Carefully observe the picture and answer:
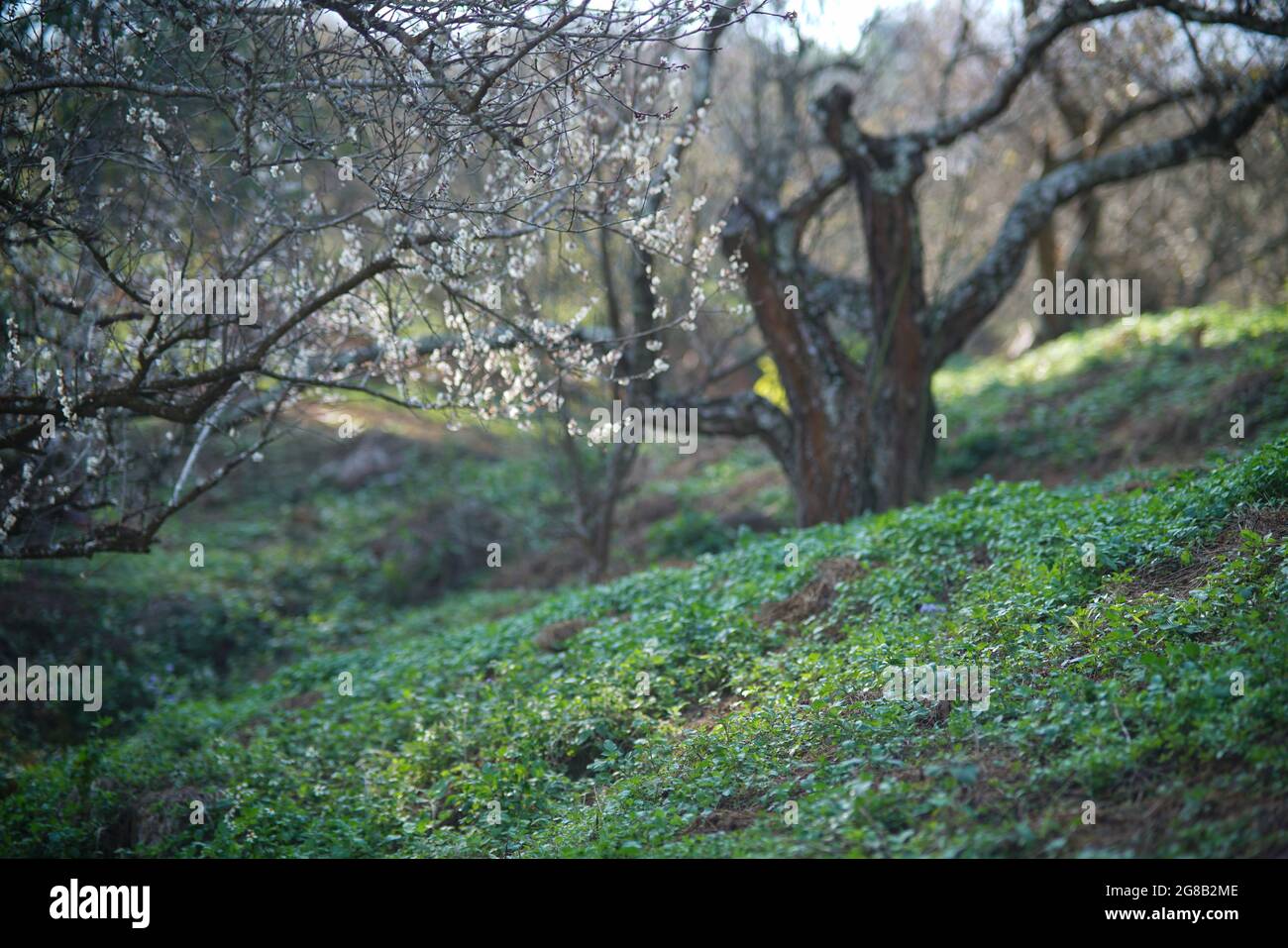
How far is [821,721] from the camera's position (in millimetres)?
5578

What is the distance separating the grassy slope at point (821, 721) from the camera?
14.4 ft

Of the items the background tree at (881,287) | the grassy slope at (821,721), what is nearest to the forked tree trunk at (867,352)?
the background tree at (881,287)

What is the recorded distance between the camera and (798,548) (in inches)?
336

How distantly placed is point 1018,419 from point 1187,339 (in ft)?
8.96

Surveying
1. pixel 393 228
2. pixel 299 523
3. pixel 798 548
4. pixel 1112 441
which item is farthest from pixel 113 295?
pixel 1112 441

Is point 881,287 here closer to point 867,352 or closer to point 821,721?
point 867,352

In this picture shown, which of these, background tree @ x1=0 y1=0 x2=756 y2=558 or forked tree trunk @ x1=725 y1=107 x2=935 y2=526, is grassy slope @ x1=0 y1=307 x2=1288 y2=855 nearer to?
forked tree trunk @ x1=725 y1=107 x2=935 y2=526

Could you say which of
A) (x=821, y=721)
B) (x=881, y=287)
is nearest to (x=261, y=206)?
(x=821, y=721)

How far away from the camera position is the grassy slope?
14.4 ft

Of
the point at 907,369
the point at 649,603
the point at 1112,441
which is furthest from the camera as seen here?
the point at 1112,441

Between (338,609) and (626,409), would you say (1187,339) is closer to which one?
(626,409)

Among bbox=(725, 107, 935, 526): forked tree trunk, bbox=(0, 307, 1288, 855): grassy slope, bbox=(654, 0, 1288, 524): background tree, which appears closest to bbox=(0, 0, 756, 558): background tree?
bbox=(0, 307, 1288, 855): grassy slope

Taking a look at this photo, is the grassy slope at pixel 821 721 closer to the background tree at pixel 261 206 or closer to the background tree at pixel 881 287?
the background tree at pixel 881 287
